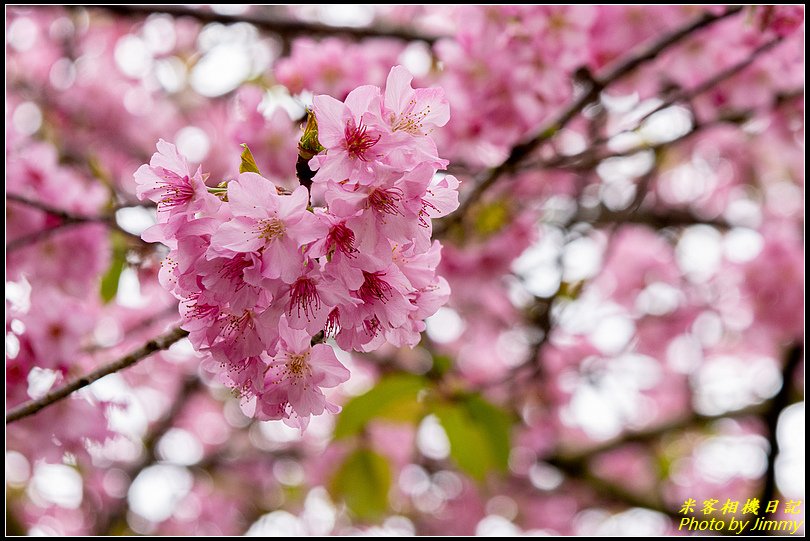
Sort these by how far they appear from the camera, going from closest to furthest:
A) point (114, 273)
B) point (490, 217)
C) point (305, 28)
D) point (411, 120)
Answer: point (411, 120) → point (114, 273) → point (490, 217) → point (305, 28)

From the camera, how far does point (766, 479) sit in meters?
2.62

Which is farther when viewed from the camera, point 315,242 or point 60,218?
point 60,218

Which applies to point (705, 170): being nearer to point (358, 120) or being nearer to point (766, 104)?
point (766, 104)

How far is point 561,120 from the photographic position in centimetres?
174

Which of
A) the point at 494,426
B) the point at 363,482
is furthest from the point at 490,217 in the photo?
the point at 363,482

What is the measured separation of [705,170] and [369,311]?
150 inches

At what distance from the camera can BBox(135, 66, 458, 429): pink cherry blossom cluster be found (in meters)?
0.91

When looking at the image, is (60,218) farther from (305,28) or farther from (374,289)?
(305,28)

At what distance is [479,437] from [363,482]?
2.38ft

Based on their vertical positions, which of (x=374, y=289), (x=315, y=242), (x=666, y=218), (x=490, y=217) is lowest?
(x=666, y=218)

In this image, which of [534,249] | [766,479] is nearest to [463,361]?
[534,249]

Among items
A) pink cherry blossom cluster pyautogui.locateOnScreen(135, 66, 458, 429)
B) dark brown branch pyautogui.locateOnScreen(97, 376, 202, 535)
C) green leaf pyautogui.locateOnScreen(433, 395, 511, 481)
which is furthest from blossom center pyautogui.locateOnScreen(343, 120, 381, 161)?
dark brown branch pyautogui.locateOnScreen(97, 376, 202, 535)

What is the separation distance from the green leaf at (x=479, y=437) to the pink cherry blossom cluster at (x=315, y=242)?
110 centimetres

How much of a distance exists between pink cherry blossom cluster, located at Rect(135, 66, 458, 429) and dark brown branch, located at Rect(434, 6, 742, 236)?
692mm
